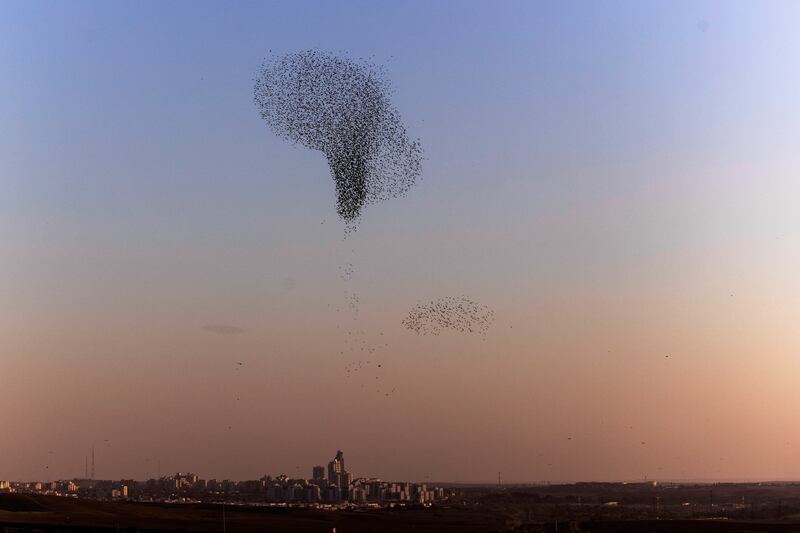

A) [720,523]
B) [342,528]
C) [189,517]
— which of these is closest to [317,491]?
[189,517]

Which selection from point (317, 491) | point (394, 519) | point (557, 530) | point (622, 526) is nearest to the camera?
point (557, 530)

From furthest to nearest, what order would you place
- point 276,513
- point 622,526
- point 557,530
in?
point 276,513, point 622,526, point 557,530

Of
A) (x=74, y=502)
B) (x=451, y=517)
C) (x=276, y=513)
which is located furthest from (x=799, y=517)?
(x=74, y=502)

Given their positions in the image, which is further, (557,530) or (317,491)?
(317,491)

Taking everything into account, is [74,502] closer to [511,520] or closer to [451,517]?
[451,517]

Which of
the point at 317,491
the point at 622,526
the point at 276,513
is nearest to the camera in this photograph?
the point at 622,526

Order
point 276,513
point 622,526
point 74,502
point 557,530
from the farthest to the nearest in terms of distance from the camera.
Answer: point 74,502, point 276,513, point 622,526, point 557,530

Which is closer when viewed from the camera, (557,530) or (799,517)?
(557,530)
